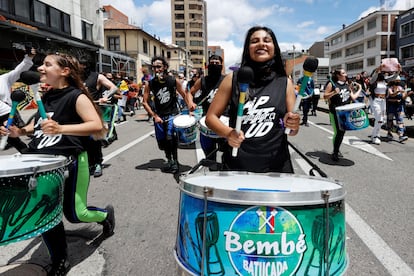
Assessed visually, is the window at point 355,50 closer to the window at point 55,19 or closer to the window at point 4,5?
the window at point 55,19

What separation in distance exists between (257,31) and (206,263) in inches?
61.4

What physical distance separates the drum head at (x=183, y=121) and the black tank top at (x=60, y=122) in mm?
2923

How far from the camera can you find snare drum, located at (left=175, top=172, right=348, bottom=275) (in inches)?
56.6

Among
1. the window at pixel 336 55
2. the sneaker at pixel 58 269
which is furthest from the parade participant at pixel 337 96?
the window at pixel 336 55

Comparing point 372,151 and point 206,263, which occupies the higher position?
point 206,263

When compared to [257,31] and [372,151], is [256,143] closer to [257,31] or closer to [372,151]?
[257,31]

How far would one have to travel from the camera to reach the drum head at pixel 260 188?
1441mm

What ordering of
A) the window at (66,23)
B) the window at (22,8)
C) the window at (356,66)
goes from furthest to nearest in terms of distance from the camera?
1. the window at (356,66)
2. the window at (66,23)
3. the window at (22,8)

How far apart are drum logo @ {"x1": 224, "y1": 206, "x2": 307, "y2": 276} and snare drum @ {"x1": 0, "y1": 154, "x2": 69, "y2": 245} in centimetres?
132

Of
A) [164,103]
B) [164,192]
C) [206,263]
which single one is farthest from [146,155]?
[206,263]

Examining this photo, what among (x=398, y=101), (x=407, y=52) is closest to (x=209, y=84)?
(x=398, y=101)

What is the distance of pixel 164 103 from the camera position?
19.5 feet

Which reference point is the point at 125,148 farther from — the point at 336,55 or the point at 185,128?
the point at 336,55

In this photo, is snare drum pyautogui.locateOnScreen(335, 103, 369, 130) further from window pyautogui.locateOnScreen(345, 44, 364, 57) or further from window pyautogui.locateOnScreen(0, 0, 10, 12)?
window pyautogui.locateOnScreen(345, 44, 364, 57)
